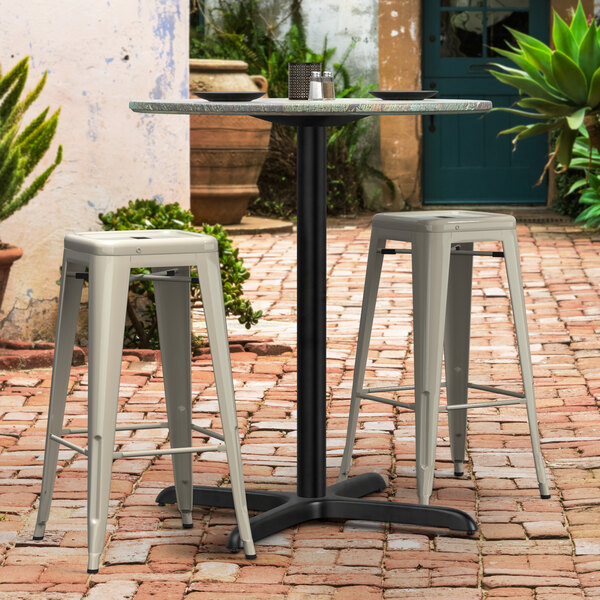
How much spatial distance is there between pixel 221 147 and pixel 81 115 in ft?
15.5

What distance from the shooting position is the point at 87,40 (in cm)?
617

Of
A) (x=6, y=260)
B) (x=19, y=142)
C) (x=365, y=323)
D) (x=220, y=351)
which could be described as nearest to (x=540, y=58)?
(x=19, y=142)

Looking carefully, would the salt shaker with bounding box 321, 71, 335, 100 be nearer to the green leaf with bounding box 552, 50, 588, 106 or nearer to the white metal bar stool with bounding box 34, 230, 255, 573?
the white metal bar stool with bounding box 34, 230, 255, 573

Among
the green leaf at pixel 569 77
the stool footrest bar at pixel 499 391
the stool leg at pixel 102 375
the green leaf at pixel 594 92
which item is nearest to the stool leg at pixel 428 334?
the stool footrest bar at pixel 499 391

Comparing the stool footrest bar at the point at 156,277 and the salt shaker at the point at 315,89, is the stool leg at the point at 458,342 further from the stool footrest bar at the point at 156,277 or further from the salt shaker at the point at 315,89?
the stool footrest bar at the point at 156,277

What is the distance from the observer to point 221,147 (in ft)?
35.8

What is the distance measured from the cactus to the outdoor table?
2389 millimetres

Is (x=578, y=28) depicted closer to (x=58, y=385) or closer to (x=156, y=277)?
(x=156, y=277)

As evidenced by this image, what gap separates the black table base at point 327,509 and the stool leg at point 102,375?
1.33 feet

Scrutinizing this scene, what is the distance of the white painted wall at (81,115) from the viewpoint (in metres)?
6.10

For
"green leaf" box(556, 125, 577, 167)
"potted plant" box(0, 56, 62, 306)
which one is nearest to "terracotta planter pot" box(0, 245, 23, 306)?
"potted plant" box(0, 56, 62, 306)

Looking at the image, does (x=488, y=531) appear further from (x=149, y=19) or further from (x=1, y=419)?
(x=149, y=19)

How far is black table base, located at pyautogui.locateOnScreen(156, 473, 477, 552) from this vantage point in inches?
143

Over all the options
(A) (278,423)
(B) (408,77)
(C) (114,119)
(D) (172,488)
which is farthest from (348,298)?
(B) (408,77)
